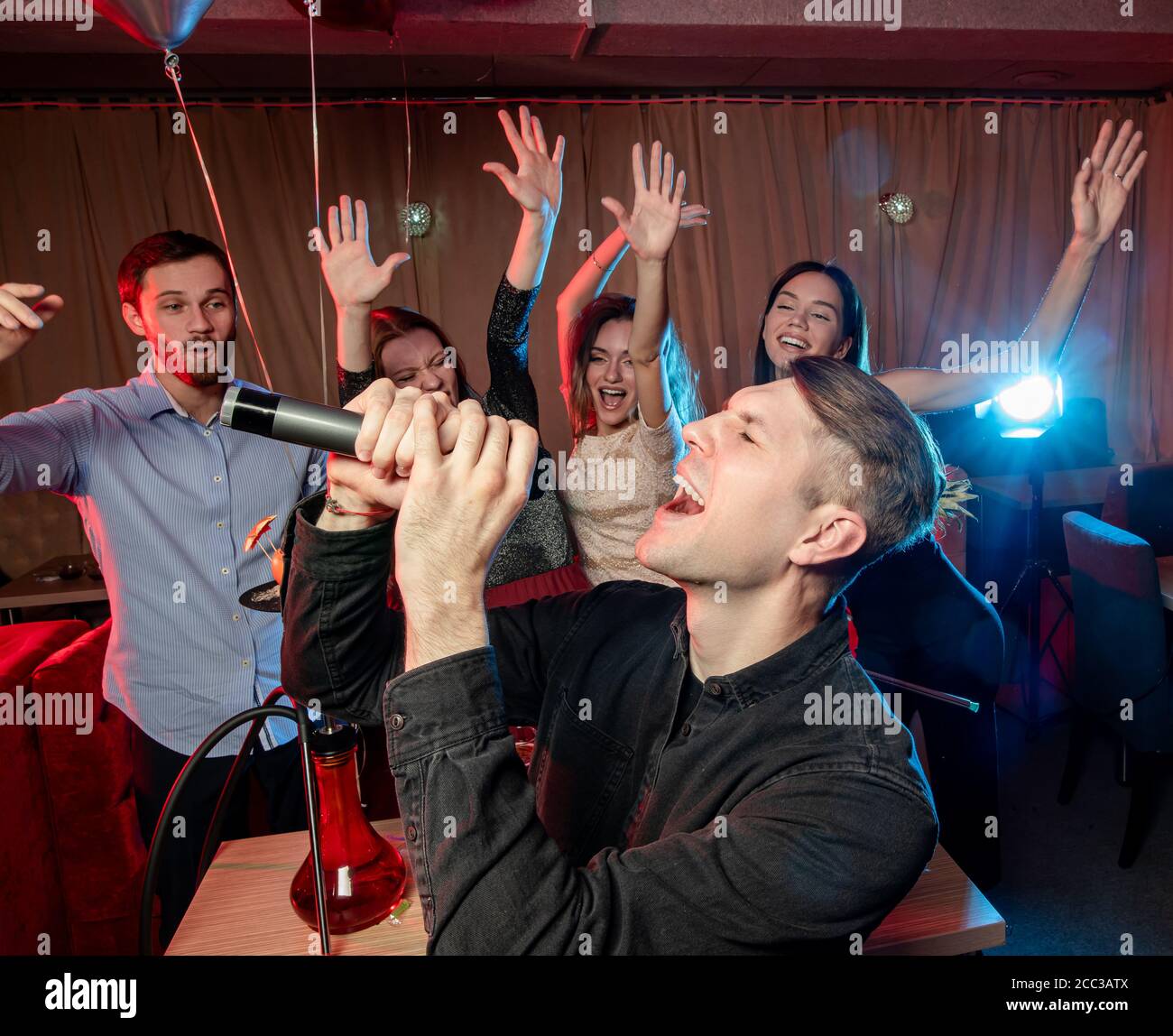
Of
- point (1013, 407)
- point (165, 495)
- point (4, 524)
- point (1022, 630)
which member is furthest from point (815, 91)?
point (4, 524)

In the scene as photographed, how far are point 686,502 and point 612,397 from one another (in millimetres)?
1077

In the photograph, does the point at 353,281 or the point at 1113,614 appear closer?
the point at 353,281

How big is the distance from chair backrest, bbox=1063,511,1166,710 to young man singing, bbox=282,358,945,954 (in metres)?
1.60

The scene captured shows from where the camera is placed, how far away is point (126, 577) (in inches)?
74.6

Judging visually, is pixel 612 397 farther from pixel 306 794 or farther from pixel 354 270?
pixel 306 794

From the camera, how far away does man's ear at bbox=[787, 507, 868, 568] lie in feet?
3.70

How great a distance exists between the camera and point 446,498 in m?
0.78

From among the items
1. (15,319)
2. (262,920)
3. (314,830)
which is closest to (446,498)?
(314,830)

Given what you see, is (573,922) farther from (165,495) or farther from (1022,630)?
(1022,630)

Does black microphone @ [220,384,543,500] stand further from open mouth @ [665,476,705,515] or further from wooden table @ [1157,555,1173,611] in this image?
wooden table @ [1157,555,1173,611]

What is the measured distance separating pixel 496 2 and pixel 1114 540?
2806mm

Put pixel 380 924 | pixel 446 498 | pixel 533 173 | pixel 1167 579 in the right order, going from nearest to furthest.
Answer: pixel 446 498, pixel 380 924, pixel 533 173, pixel 1167 579

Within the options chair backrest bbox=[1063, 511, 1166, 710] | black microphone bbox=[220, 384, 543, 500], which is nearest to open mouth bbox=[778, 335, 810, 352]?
chair backrest bbox=[1063, 511, 1166, 710]

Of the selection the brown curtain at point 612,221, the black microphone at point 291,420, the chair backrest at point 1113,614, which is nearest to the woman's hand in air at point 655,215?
the black microphone at point 291,420
